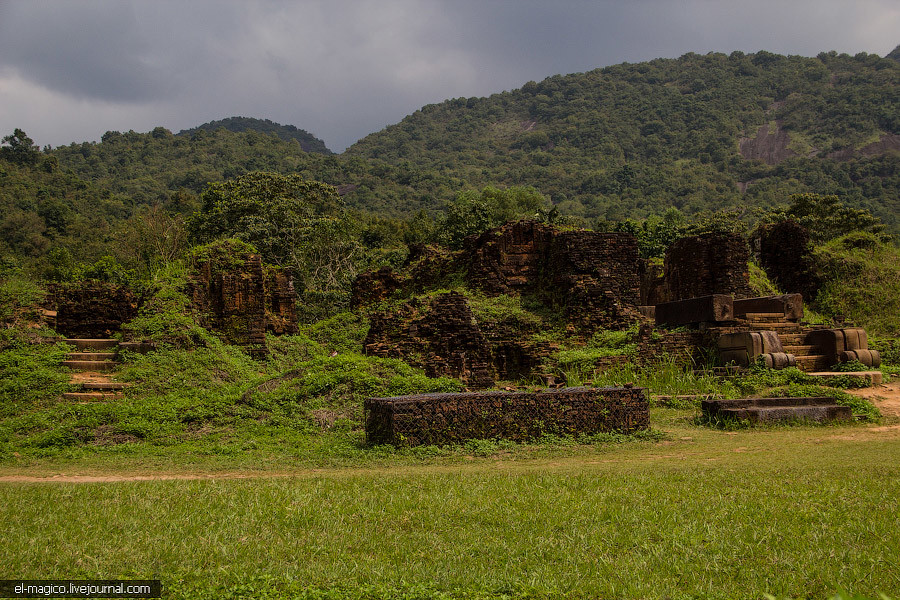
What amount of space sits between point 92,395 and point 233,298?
5.63 metres

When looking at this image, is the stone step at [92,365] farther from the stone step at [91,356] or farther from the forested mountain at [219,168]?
the forested mountain at [219,168]

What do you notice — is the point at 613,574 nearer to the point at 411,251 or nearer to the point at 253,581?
A: the point at 253,581

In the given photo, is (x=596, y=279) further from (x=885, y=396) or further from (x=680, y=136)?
(x=680, y=136)

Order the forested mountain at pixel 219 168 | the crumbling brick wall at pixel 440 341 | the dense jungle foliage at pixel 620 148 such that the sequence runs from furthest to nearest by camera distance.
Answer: the dense jungle foliage at pixel 620 148
the forested mountain at pixel 219 168
the crumbling brick wall at pixel 440 341

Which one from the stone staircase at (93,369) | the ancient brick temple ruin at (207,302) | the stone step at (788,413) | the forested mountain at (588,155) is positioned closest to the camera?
the stone step at (788,413)

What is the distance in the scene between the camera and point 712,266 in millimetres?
22953

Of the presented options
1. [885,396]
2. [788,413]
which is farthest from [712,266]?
[788,413]

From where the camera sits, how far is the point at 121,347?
13742 millimetres

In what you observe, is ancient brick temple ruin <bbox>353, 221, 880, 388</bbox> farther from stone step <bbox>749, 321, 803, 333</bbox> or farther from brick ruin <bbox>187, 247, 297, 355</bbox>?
brick ruin <bbox>187, 247, 297, 355</bbox>

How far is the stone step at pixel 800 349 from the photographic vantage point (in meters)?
15.9

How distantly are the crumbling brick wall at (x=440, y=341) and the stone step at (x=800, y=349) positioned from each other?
702 centimetres

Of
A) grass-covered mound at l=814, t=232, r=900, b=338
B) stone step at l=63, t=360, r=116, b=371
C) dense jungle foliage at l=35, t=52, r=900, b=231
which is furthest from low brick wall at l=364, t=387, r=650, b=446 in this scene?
dense jungle foliage at l=35, t=52, r=900, b=231

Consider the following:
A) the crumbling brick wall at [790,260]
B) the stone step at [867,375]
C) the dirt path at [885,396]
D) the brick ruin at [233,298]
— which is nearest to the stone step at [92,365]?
the brick ruin at [233,298]

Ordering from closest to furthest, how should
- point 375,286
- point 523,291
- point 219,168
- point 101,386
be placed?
1. point 101,386
2. point 523,291
3. point 375,286
4. point 219,168
